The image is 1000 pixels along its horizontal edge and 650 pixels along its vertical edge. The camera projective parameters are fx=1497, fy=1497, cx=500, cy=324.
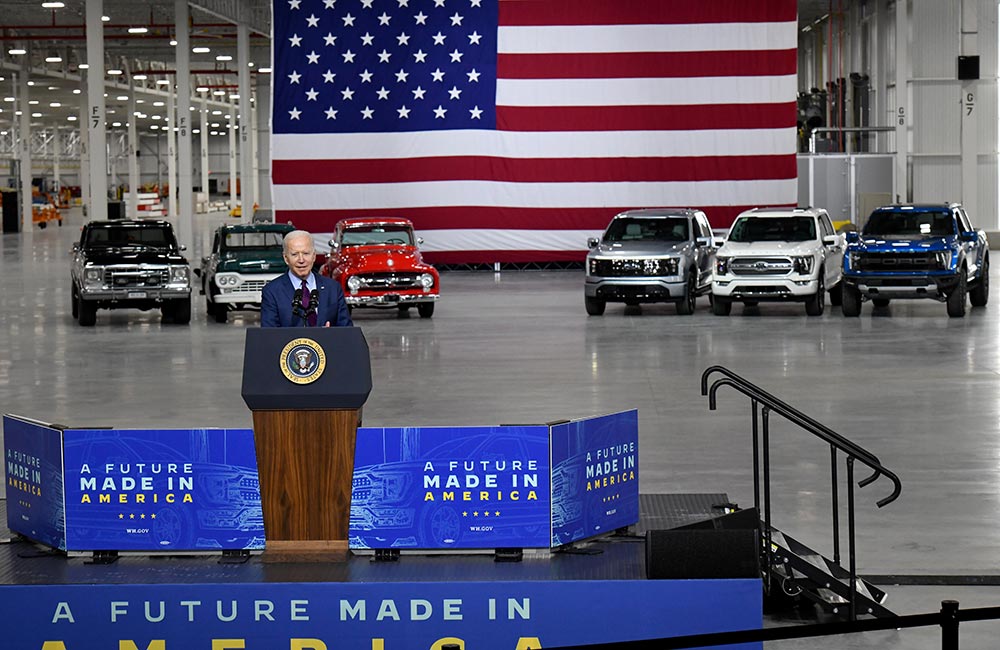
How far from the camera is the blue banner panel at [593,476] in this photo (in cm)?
735

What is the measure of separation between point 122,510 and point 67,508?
29 centimetres

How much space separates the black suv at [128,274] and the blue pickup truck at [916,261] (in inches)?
456

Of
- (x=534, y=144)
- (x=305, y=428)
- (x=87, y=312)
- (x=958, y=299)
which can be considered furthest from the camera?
(x=534, y=144)

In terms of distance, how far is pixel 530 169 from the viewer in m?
40.0

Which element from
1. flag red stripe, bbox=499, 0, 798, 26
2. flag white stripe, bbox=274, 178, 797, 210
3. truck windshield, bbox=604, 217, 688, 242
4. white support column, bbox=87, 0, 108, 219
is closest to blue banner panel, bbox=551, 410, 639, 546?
truck windshield, bbox=604, 217, 688, 242

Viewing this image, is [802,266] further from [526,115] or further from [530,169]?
[526,115]

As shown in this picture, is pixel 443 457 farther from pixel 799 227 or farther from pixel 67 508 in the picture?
pixel 799 227

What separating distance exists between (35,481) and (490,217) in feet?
108

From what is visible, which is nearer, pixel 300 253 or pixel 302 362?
pixel 302 362

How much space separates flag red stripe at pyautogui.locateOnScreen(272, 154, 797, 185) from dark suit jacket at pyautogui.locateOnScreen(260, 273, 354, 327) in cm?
3169

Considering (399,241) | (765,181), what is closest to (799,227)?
(399,241)

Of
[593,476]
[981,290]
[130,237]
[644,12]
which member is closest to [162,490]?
[593,476]

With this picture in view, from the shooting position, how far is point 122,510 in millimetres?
7367

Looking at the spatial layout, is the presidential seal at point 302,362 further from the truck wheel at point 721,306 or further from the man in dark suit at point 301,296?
the truck wheel at point 721,306
